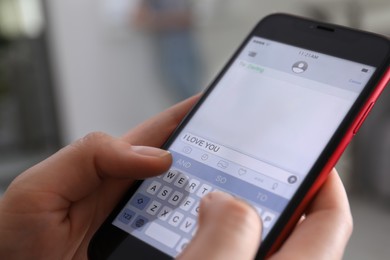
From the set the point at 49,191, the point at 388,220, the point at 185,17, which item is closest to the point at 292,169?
the point at 49,191

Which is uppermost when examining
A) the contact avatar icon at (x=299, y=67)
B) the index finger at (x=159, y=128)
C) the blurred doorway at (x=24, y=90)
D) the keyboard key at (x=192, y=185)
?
the contact avatar icon at (x=299, y=67)

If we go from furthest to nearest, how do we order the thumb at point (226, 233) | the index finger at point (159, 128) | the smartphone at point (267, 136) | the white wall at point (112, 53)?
the white wall at point (112, 53) → the index finger at point (159, 128) → the smartphone at point (267, 136) → the thumb at point (226, 233)

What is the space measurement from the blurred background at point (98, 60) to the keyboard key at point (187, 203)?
1.20 m

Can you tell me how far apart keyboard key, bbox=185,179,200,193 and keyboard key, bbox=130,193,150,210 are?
4cm

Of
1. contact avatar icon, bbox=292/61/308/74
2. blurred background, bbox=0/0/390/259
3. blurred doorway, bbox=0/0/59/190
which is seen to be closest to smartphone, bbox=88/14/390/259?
contact avatar icon, bbox=292/61/308/74

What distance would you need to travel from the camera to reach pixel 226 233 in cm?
38

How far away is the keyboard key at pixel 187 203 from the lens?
512 mm

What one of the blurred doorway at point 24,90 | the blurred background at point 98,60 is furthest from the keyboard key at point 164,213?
the blurred doorway at point 24,90

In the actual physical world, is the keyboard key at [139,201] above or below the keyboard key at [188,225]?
below

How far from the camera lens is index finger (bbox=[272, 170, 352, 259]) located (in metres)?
0.42

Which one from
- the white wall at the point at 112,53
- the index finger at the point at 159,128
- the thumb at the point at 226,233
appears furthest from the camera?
the white wall at the point at 112,53

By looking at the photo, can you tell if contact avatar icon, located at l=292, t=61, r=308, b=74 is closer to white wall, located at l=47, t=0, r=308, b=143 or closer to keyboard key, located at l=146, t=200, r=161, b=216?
keyboard key, located at l=146, t=200, r=161, b=216

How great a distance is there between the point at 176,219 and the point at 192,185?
0.04m

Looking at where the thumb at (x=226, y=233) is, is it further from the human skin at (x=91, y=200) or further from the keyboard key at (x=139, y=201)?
the keyboard key at (x=139, y=201)
